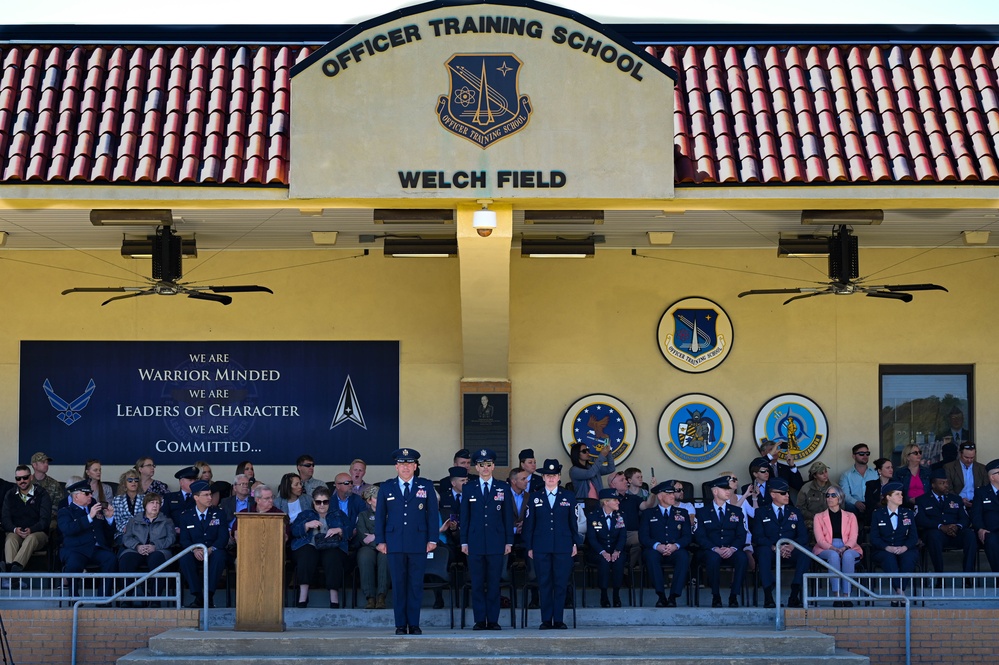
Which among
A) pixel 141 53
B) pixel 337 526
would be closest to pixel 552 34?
pixel 141 53

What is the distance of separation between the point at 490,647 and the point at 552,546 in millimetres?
1198

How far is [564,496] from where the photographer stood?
1272cm

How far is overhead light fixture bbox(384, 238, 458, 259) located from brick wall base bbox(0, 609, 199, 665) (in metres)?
4.21

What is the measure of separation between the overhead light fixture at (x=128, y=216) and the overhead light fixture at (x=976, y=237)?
240 centimetres

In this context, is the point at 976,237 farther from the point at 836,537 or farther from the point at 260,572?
the point at 260,572

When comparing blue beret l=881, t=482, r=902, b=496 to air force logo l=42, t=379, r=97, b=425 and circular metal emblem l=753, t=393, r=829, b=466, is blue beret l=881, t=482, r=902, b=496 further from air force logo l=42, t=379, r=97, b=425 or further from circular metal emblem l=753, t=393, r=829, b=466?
air force logo l=42, t=379, r=97, b=425

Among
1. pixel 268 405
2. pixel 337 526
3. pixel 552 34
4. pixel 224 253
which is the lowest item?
pixel 337 526

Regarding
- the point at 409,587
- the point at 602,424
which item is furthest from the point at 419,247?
the point at 409,587

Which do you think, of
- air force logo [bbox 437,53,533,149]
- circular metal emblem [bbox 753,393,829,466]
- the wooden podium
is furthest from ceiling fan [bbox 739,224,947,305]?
the wooden podium

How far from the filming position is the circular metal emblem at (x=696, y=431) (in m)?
15.9

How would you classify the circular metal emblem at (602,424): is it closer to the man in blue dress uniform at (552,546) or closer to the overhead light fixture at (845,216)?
the man in blue dress uniform at (552,546)

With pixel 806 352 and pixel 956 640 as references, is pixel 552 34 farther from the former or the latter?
pixel 956 640

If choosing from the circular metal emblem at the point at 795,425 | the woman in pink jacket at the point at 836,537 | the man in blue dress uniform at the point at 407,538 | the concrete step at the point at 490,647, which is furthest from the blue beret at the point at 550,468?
the circular metal emblem at the point at 795,425

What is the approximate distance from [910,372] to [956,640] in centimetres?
428
